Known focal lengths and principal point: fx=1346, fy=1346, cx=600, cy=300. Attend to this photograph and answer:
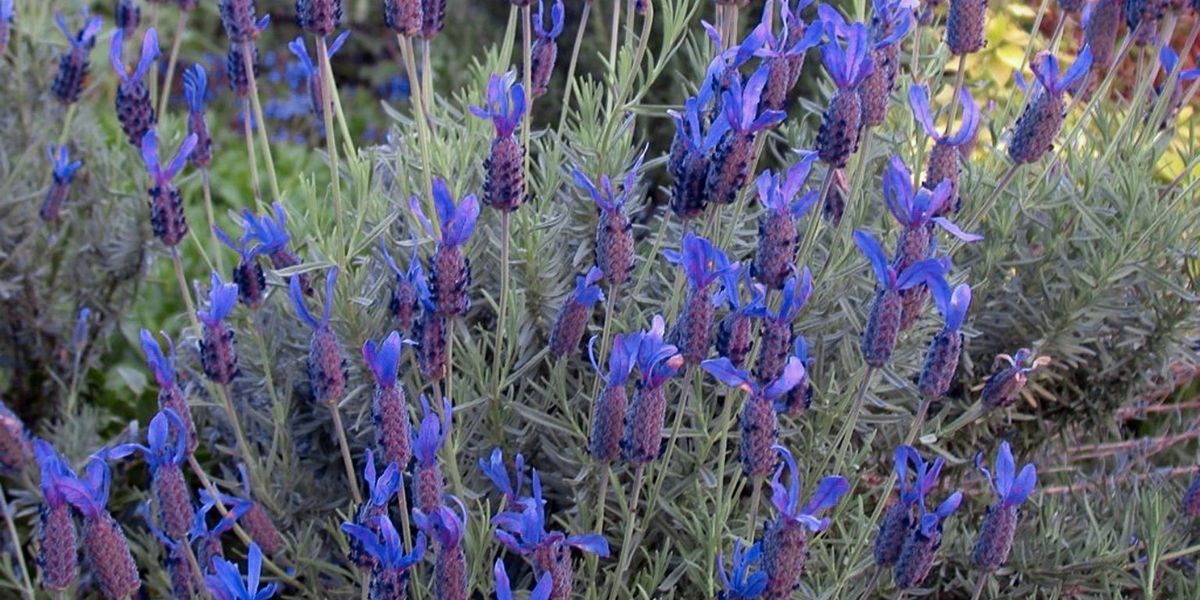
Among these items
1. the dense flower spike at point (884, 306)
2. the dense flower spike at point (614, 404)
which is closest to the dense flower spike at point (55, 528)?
the dense flower spike at point (614, 404)

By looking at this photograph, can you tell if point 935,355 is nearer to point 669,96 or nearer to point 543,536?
point 543,536

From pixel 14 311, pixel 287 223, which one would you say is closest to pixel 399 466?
pixel 287 223

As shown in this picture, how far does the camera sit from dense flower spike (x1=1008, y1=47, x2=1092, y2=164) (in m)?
1.43

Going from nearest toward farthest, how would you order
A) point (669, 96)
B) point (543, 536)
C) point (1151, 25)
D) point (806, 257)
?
point (543, 536), point (806, 257), point (1151, 25), point (669, 96)

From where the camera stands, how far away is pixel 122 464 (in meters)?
2.29

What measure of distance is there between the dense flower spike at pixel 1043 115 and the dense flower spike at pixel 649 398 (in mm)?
488

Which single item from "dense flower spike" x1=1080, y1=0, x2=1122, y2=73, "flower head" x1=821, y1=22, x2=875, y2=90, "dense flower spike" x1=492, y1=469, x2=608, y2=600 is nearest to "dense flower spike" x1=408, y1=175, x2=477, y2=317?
"dense flower spike" x1=492, y1=469, x2=608, y2=600

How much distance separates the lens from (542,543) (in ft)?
3.94

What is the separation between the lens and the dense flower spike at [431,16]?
1.56m

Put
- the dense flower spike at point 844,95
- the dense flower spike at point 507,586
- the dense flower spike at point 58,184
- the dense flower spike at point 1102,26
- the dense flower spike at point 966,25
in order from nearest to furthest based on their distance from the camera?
the dense flower spike at point 507,586
the dense flower spike at point 844,95
the dense flower spike at point 966,25
the dense flower spike at point 1102,26
the dense flower spike at point 58,184

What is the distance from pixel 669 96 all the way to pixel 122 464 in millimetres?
1825

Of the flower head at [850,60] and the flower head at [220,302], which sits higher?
the flower head at [850,60]

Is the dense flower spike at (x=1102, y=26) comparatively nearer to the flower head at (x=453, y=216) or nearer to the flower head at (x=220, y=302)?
the flower head at (x=453, y=216)

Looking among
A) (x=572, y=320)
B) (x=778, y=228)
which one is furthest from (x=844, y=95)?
(x=572, y=320)
